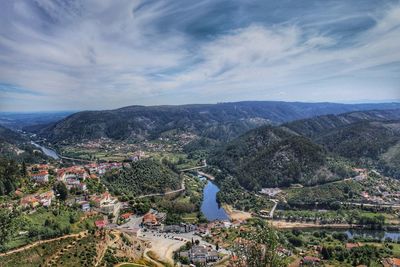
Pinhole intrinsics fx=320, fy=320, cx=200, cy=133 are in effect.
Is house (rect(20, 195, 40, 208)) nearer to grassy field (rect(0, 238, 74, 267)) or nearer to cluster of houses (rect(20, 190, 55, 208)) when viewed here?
cluster of houses (rect(20, 190, 55, 208))

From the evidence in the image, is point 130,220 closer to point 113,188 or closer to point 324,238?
point 113,188

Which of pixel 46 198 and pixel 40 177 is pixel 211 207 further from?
pixel 46 198

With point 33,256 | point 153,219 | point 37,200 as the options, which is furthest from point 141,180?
point 33,256

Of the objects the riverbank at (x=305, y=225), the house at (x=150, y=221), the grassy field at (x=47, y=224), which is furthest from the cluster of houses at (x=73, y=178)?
the riverbank at (x=305, y=225)

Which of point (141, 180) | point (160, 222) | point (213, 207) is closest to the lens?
point (160, 222)

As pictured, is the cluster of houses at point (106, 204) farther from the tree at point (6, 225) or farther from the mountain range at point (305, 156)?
the mountain range at point (305, 156)

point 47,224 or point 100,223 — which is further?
point 100,223
